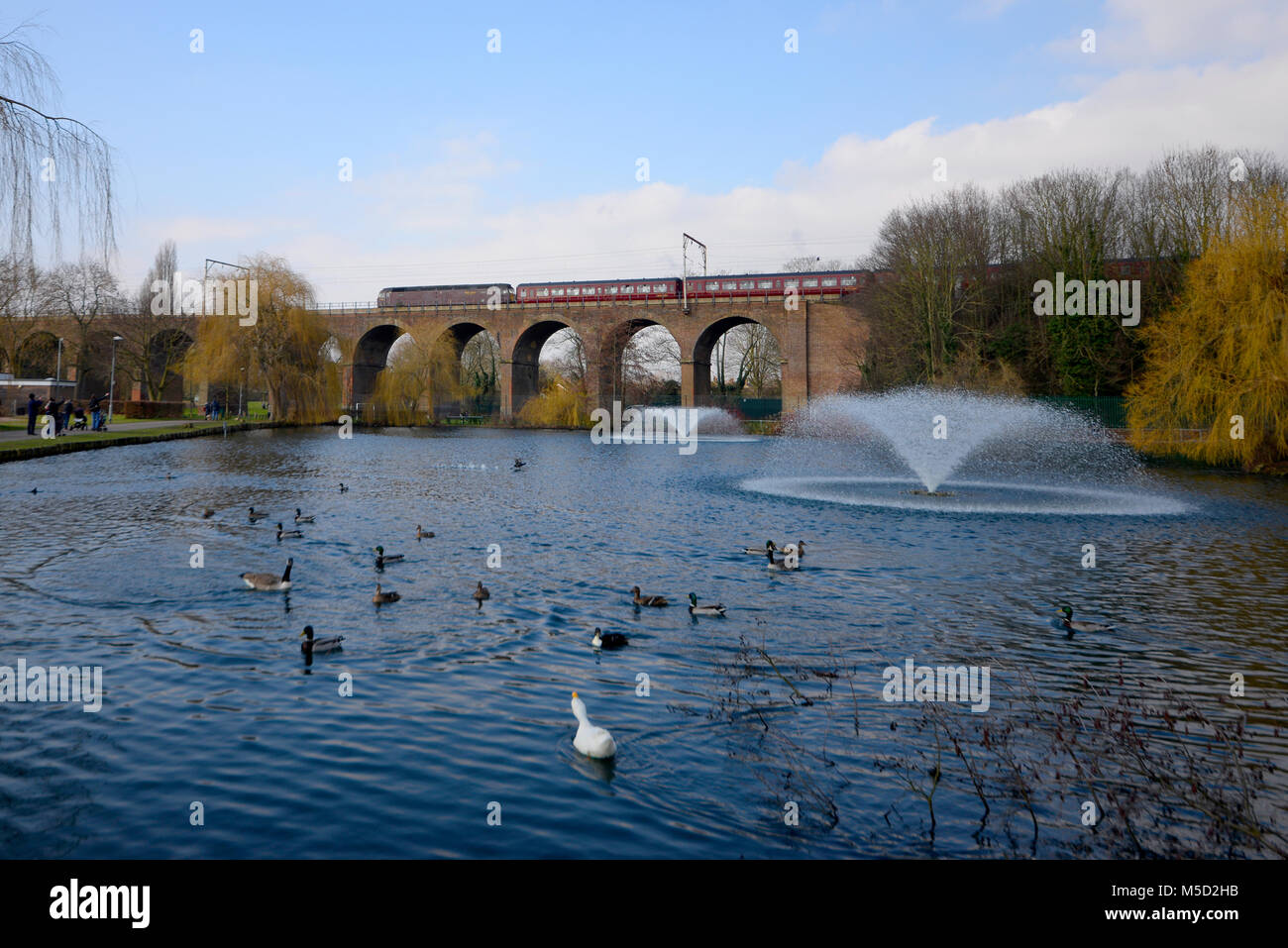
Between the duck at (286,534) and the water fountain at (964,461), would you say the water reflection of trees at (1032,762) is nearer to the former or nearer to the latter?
the duck at (286,534)

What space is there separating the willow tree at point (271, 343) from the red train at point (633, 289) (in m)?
19.0

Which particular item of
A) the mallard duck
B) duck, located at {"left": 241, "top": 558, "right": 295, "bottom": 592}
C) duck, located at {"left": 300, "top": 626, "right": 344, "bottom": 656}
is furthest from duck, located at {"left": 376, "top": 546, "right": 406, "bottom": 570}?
the mallard duck

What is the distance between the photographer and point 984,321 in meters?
46.4

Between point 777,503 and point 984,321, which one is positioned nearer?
point 777,503

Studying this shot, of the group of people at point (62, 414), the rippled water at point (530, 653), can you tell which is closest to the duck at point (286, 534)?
the rippled water at point (530, 653)

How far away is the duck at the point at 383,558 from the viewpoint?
1346 cm

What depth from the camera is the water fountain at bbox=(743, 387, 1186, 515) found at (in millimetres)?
22422

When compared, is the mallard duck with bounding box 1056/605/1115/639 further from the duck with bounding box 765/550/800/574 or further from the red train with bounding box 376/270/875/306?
the red train with bounding box 376/270/875/306

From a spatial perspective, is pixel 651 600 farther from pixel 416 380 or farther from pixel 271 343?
pixel 416 380

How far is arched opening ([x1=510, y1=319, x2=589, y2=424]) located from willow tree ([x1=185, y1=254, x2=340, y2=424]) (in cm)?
1487

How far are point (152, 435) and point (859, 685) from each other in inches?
1495

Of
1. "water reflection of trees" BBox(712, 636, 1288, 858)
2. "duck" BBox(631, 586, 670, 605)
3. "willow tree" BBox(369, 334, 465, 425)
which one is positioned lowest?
"water reflection of trees" BBox(712, 636, 1288, 858)
